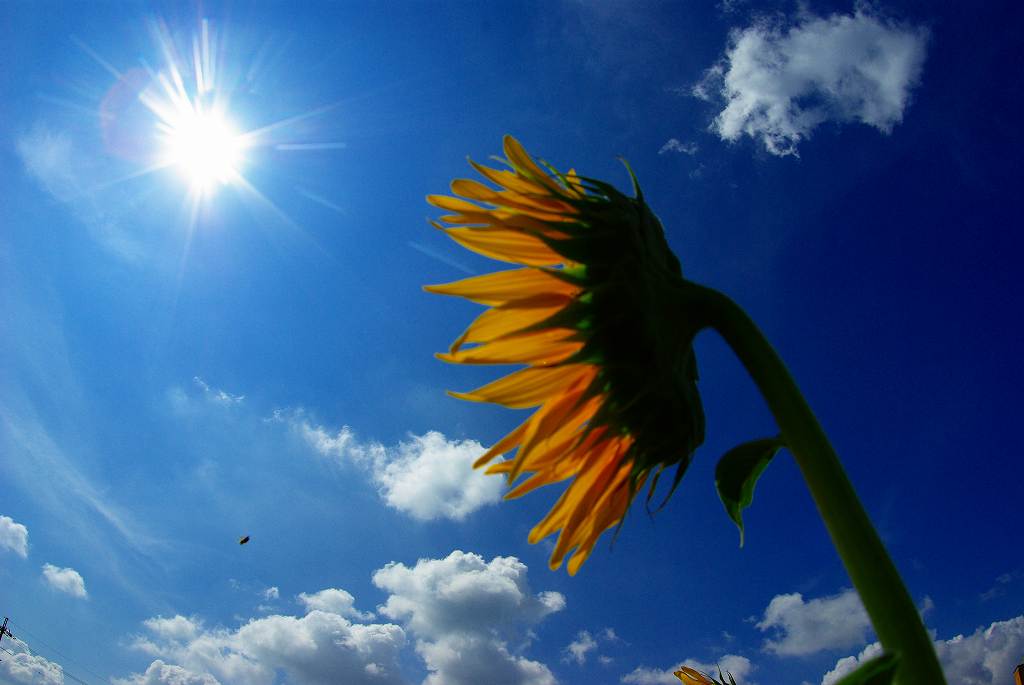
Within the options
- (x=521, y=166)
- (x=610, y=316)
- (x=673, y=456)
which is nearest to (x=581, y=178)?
(x=521, y=166)

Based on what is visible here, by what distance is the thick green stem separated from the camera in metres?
1.04

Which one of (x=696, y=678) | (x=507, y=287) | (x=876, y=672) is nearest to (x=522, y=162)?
(x=507, y=287)

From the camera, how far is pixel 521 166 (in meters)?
1.91

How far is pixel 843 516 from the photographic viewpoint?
1.15 metres

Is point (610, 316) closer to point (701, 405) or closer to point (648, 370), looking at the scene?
point (648, 370)

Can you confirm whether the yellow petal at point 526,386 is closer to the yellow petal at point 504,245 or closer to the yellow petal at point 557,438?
the yellow petal at point 557,438

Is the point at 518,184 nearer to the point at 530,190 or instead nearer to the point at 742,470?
the point at 530,190

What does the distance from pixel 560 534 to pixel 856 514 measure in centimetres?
90

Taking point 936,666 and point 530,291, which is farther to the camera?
point 530,291

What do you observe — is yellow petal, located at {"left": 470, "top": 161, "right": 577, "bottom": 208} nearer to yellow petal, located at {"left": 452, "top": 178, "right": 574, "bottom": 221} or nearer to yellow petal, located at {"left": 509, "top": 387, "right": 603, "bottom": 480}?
yellow petal, located at {"left": 452, "top": 178, "right": 574, "bottom": 221}

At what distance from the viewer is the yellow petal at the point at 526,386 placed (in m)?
1.77

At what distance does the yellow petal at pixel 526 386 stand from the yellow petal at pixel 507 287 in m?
0.19

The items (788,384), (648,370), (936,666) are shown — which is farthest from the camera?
(648,370)

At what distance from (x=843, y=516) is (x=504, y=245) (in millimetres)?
1088
